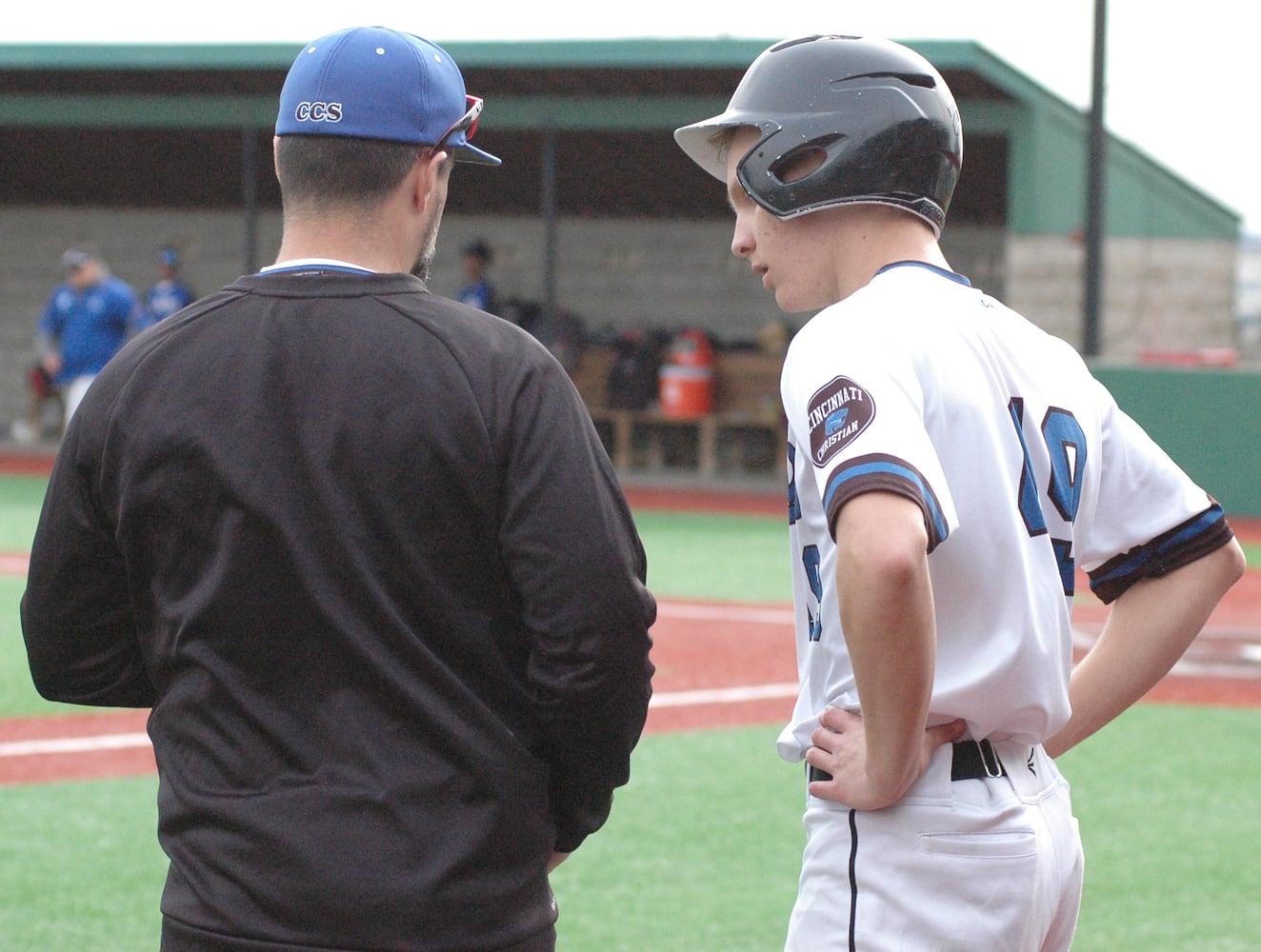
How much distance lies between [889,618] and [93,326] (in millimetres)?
14861

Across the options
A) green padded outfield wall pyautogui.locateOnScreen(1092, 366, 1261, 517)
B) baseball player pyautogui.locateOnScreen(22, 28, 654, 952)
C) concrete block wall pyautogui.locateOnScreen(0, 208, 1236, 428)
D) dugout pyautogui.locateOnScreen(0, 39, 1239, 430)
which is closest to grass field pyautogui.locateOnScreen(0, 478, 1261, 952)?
baseball player pyautogui.locateOnScreen(22, 28, 654, 952)

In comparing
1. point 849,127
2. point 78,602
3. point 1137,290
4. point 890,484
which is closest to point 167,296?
point 1137,290

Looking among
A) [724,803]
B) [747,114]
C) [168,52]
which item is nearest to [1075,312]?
[168,52]

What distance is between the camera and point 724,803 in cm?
582

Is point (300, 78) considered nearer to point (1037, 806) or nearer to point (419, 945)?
point (419, 945)

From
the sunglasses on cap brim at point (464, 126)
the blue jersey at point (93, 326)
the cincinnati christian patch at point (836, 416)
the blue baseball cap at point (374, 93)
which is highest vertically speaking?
the blue baseball cap at point (374, 93)

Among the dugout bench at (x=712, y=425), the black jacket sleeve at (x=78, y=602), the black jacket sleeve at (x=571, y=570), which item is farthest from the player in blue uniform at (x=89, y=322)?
the black jacket sleeve at (x=571, y=570)

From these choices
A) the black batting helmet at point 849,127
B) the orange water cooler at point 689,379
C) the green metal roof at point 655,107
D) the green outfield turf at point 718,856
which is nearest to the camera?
the black batting helmet at point 849,127

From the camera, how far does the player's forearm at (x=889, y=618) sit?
188 cm

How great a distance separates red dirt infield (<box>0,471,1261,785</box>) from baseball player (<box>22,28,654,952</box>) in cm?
446

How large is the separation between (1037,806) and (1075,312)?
16.3m

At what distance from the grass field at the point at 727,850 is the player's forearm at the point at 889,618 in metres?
2.55

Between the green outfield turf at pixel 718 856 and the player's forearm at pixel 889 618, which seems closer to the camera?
the player's forearm at pixel 889 618

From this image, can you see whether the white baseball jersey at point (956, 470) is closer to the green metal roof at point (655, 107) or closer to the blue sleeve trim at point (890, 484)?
the blue sleeve trim at point (890, 484)
